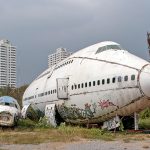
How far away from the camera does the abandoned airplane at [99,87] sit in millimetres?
23203

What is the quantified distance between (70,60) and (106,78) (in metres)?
6.17

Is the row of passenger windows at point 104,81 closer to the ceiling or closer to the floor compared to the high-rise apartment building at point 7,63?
closer to the floor

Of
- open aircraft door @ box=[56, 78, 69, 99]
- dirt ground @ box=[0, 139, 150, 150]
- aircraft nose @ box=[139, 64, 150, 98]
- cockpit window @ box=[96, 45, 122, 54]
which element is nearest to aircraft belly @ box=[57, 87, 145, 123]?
aircraft nose @ box=[139, 64, 150, 98]

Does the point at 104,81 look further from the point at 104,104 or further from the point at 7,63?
the point at 7,63

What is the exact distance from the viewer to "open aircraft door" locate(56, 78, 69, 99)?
2895cm

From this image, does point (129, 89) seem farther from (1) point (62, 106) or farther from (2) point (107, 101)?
(1) point (62, 106)

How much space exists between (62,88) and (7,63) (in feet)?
325

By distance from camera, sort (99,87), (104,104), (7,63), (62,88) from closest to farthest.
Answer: (104,104) < (99,87) < (62,88) < (7,63)

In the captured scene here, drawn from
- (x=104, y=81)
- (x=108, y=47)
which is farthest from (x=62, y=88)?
(x=104, y=81)

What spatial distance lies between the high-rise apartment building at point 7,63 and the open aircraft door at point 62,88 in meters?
91.9

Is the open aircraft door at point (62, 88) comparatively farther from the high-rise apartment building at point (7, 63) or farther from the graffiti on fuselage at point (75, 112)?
the high-rise apartment building at point (7, 63)

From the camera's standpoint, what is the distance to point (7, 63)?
12612 centimetres

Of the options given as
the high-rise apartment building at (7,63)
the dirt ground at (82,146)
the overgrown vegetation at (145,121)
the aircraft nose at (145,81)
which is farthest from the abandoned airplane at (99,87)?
the high-rise apartment building at (7,63)

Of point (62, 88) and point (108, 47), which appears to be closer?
point (108, 47)
